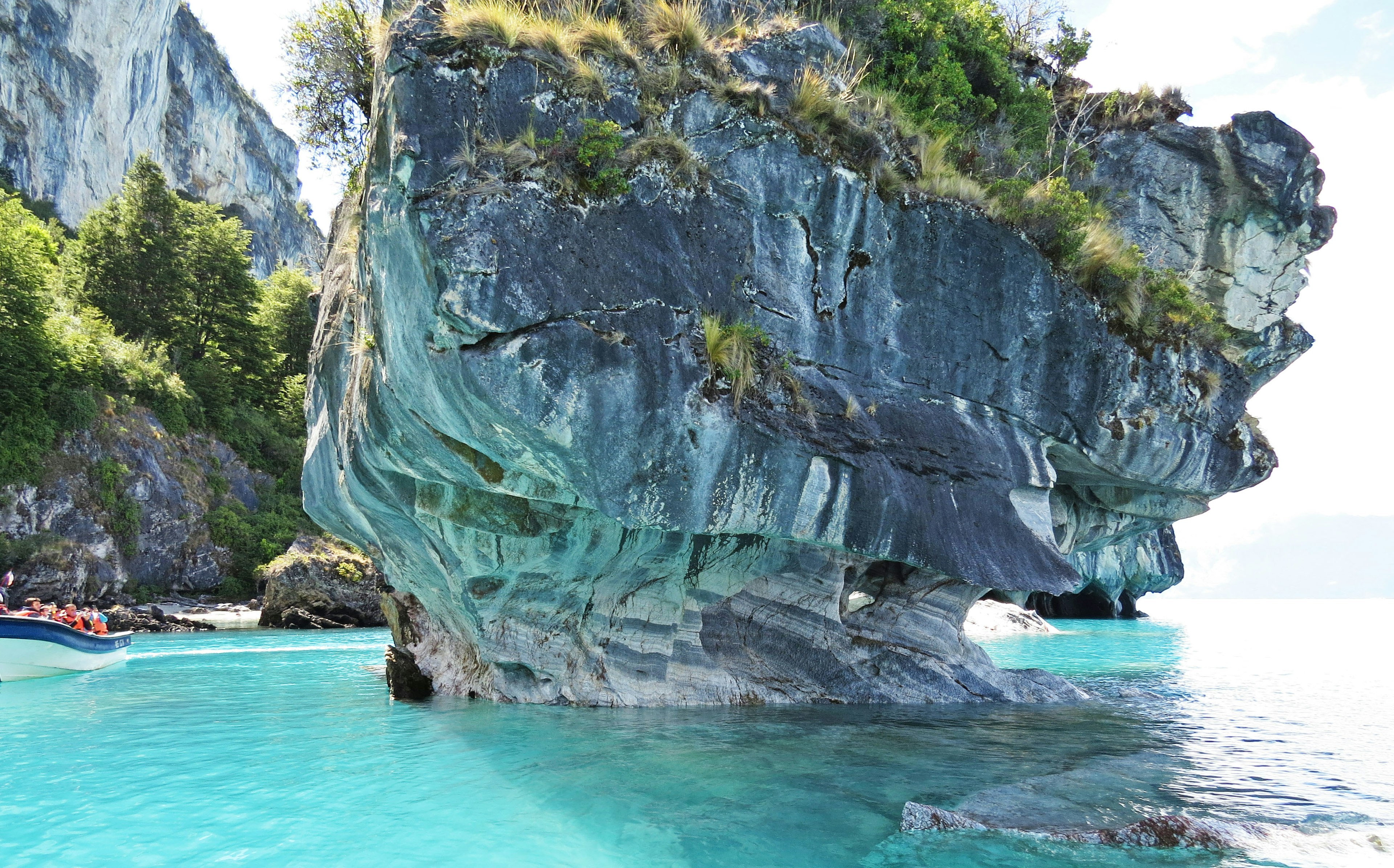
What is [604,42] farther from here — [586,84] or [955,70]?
[955,70]

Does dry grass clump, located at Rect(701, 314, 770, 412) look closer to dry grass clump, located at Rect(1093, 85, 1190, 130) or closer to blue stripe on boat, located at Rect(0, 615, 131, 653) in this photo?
dry grass clump, located at Rect(1093, 85, 1190, 130)

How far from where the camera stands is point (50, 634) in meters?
17.1

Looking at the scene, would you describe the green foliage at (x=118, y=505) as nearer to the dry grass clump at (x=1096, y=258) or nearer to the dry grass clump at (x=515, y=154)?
the dry grass clump at (x=515, y=154)

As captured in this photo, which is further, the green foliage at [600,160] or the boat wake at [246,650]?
the boat wake at [246,650]

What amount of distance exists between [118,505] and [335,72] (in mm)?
27541

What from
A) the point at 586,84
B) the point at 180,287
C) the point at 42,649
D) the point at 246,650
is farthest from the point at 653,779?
the point at 180,287

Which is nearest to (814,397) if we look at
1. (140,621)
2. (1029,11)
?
(1029,11)

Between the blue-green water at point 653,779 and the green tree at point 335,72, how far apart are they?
9.10m

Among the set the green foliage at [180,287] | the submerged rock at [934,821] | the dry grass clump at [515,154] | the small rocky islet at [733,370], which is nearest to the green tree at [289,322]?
the green foliage at [180,287]

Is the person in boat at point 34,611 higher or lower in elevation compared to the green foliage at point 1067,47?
lower

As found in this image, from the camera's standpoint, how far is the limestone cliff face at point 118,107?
52.2 meters

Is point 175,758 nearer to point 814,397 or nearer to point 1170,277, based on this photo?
point 814,397

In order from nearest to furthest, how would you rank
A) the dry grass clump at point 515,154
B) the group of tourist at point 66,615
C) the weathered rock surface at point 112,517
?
the dry grass clump at point 515,154, the group of tourist at point 66,615, the weathered rock surface at point 112,517

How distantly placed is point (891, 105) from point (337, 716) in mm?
12460
